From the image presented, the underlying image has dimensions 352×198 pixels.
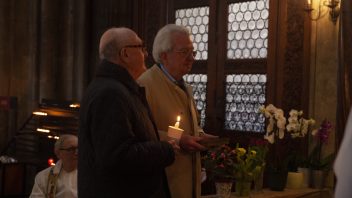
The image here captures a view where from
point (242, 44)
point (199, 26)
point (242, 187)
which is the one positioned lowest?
point (242, 187)

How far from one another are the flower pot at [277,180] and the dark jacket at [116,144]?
2.30 meters

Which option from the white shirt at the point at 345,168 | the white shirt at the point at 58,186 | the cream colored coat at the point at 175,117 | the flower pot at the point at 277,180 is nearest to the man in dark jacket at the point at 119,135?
the cream colored coat at the point at 175,117

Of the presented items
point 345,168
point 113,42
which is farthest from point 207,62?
point 345,168

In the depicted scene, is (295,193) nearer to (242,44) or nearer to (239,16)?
(242,44)

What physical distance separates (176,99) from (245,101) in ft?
9.61

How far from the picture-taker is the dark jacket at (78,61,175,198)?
216 centimetres

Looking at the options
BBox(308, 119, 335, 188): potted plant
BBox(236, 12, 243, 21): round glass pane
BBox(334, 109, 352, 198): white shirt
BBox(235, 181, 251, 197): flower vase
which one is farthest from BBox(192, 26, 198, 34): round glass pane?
BBox(334, 109, 352, 198): white shirt

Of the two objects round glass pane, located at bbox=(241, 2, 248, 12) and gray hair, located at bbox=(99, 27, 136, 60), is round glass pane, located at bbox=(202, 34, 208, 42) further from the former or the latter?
gray hair, located at bbox=(99, 27, 136, 60)

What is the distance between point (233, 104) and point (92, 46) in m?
2.82

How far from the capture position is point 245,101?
5730 millimetres

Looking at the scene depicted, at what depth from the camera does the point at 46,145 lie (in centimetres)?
750

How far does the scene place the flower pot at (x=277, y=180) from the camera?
14.7ft

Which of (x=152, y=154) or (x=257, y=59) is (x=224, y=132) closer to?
(x=257, y=59)

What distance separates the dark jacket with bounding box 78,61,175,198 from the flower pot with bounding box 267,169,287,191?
230cm
